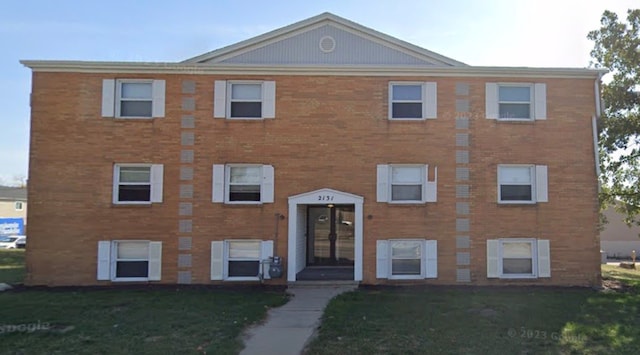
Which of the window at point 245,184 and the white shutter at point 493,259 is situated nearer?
the white shutter at point 493,259

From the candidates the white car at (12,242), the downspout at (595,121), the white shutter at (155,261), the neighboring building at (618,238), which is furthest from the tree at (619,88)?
the white car at (12,242)

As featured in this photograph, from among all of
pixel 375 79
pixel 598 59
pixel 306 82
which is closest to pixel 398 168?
pixel 375 79

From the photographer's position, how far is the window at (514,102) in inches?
569

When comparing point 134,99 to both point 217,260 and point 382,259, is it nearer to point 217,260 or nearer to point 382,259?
point 217,260

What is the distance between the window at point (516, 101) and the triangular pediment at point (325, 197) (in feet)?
15.1

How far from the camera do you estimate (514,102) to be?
1447cm

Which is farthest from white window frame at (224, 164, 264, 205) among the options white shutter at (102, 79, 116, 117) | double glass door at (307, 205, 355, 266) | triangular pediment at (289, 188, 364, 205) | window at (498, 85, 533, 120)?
window at (498, 85, 533, 120)

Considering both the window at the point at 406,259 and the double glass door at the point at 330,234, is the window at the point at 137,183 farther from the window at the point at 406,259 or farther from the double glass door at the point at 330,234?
the window at the point at 406,259

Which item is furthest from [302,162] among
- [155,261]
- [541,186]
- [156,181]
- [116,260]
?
[541,186]

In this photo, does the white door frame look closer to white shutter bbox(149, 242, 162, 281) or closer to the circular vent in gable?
white shutter bbox(149, 242, 162, 281)

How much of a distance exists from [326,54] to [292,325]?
8657 mm

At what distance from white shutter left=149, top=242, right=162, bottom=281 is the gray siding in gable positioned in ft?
18.8

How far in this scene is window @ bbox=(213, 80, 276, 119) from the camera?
14.2m

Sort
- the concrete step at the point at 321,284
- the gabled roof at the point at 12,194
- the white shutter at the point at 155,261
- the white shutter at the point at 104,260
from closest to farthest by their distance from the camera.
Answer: the concrete step at the point at 321,284 < the white shutter at the point at 104,260 < the white shutter at the point at 155,261 < the gabled roof at the point at 12,194
